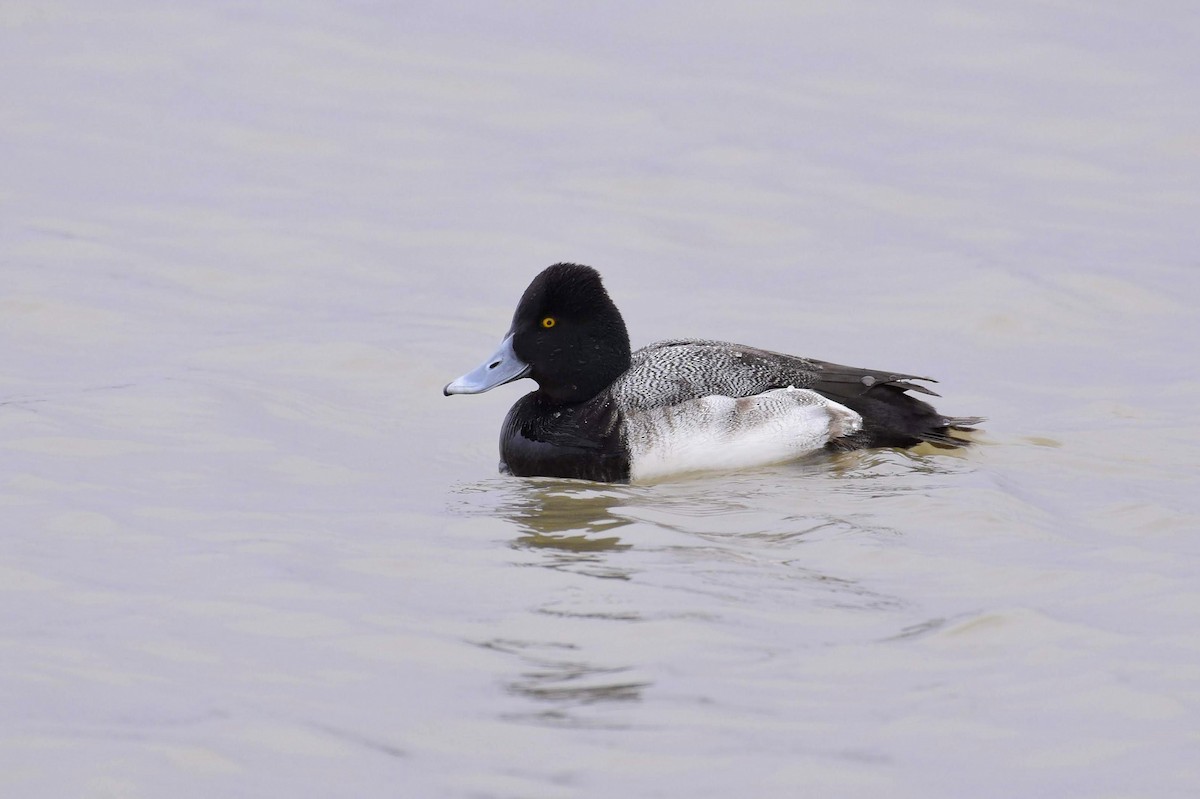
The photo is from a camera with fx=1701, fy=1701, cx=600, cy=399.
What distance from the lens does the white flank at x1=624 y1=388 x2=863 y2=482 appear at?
796 cm

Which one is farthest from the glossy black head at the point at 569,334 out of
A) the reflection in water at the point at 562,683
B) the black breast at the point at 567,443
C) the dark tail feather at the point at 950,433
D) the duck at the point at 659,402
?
the reflection in water at the point at 562,683

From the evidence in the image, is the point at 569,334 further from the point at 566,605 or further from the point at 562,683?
the point at 562,683

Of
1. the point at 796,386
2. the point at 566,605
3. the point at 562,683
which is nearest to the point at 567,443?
the point at 796,386

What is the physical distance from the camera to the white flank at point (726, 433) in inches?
314

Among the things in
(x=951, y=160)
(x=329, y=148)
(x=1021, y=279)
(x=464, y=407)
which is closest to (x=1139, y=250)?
(x=1021, y=279)

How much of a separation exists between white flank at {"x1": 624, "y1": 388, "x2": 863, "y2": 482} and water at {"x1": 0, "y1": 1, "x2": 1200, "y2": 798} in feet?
0.67

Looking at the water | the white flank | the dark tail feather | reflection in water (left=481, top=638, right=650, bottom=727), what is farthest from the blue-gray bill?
reflection in water (left=481, top=638, right=650, bottom=727)

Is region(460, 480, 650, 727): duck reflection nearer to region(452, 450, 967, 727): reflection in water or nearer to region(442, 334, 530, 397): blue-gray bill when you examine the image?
region(452, 450, 967, 727): reflection in water

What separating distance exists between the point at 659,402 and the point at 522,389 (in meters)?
2.73

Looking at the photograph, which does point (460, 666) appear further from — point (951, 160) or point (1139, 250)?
point (951, 160)

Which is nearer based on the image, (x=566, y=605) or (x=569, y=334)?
(x=566, y=605)

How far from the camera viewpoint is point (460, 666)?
5.31 meters

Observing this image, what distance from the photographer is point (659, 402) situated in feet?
26.6

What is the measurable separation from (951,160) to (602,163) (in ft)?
9.20
